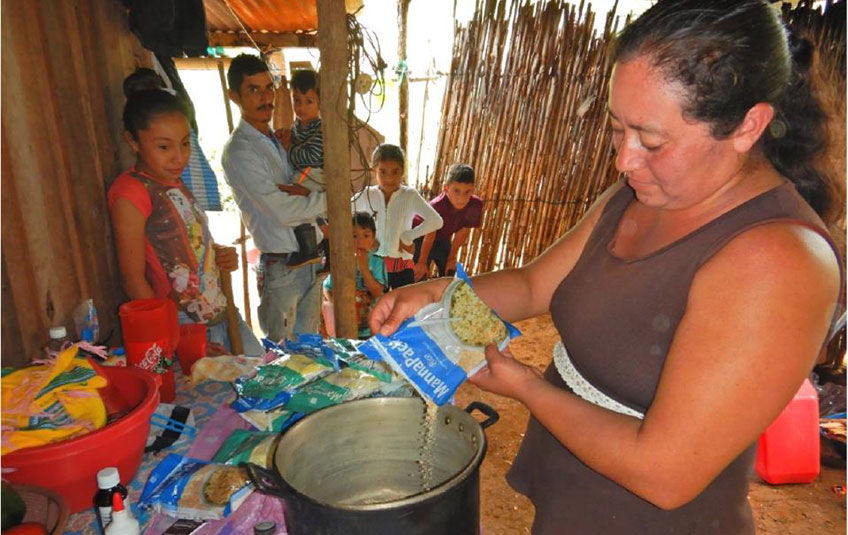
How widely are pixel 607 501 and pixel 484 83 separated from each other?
4.68 meters

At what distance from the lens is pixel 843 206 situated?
1.13 m

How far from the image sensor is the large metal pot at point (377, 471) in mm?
918

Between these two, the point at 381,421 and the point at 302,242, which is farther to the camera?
the point at 302,242

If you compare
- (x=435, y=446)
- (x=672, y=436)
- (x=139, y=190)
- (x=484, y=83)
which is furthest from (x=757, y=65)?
(x=484, y=83)

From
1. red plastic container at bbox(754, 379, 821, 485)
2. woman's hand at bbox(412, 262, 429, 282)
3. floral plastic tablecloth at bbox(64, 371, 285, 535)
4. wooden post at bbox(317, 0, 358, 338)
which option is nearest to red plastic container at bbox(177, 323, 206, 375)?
floral plastic tablecloth at bbox(64, 371, 285, 535)

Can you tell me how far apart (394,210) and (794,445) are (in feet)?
9.39

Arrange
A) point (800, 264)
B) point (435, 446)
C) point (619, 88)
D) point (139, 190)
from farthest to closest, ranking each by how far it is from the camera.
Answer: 1. point (139, 190)
2. point (435, 446)
3. point (619, 88)
4. point (800, 264)

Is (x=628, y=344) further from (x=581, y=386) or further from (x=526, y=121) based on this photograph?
(x=526, y=121)

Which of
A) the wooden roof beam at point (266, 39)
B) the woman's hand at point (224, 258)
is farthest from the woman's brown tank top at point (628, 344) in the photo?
the wooden roof beam at point (266, 39)

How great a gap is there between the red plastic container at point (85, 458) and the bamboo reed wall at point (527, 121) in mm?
4500

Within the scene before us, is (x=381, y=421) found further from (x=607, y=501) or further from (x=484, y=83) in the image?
(x=484, y=83)

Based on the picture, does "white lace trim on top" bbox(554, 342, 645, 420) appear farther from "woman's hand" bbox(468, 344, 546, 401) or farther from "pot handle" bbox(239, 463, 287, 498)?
"pot handle" bbox(239, 463, 287, 498)

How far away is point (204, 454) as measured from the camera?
1.46 m

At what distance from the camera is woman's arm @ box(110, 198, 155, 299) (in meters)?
2.18
